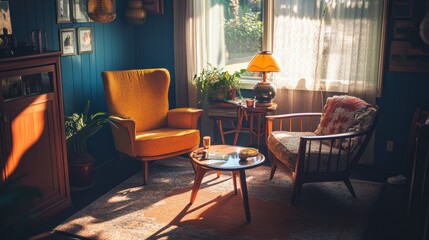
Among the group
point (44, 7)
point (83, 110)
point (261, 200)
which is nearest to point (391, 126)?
point (261, 200)

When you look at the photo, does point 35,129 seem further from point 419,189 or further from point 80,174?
point 419,189

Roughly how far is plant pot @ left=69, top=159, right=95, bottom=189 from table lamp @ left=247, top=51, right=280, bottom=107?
5.79ft

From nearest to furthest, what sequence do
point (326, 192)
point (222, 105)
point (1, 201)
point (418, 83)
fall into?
1. point (1, 201)
2. point (326, 192)
3. point (418, 83)
4. point (222, 105)

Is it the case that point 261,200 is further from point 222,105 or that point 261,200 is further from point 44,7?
point 44,7

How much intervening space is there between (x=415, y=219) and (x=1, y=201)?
3319 mm

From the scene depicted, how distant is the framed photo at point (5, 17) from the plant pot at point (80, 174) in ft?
4.54

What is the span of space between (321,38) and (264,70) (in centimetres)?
69

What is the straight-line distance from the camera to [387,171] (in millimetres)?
4996

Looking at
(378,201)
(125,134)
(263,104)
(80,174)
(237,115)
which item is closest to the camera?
(378,201)

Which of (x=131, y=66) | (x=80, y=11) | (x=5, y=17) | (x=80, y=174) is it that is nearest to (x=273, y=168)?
(x=80, y=174)

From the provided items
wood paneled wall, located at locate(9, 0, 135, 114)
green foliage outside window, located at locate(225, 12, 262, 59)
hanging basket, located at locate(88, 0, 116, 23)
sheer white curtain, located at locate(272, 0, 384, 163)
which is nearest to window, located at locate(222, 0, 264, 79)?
green foliage outside window, located at locate(225, 12, 262, 59)

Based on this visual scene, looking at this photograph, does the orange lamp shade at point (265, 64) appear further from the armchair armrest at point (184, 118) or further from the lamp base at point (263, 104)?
the armchair armrest at point (184, 118)

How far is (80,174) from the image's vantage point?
448 centimetres

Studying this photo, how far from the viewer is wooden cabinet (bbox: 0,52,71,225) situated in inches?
136
